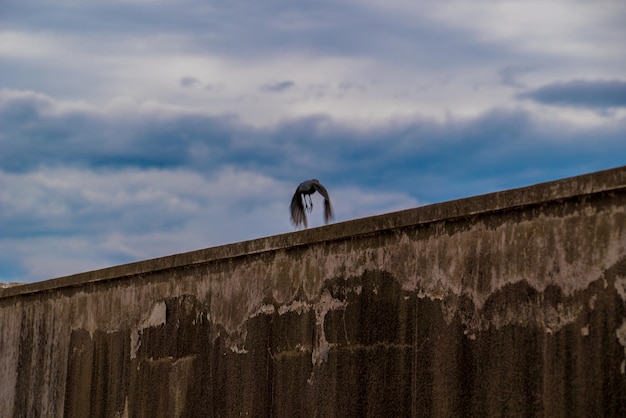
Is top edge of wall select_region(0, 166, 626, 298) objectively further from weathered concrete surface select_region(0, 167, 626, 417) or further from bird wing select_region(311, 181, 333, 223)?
bird wing select_region(311, 181, 333, 223)

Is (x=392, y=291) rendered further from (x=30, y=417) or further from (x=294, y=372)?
(x=30, y=417)

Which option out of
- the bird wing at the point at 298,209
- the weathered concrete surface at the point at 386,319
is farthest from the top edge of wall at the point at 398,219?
the bird wing at the point at 298,209

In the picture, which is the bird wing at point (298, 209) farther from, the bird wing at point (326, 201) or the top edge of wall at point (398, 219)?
the top edge of wall at point (398, 219)

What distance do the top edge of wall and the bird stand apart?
1.05 m

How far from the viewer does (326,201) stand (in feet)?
23.5

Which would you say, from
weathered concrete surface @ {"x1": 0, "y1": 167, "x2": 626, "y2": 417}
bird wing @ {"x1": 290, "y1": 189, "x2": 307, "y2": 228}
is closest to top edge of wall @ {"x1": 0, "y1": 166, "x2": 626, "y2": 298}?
weathered concrete surface @ {"x1": 0, "y1": 167, "x2": 626, "y2": 417}

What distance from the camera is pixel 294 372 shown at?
548 centimetres

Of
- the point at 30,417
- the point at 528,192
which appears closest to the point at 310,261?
the point at 528,192

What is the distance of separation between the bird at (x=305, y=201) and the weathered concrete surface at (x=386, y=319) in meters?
1.05

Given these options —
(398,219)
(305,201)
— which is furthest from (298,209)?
(398,219)

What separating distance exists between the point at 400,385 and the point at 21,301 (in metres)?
4.67

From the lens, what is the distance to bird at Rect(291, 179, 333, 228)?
7151 millimetres

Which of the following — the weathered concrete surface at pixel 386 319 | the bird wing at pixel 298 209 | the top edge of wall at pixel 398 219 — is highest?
the bird wing at pixel 298 209

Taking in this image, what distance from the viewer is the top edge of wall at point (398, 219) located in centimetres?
411
